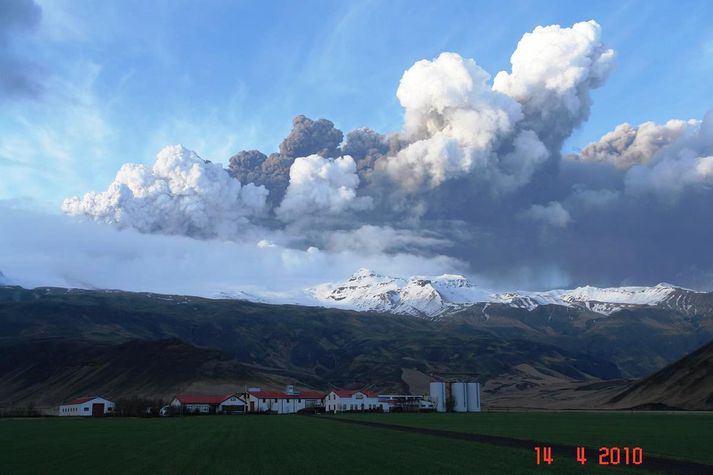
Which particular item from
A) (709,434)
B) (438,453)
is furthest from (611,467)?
(709,434)

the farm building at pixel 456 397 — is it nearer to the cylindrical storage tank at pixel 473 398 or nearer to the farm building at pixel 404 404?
the cylindrical storage tank at pixel 473 398

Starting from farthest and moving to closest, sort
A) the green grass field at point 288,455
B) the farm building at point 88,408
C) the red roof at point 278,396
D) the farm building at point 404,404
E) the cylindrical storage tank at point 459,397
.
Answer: the cylindrical storage tank at point 459,397, the farm building at point 404,404, the red roof at point 278,396, the farm building at point 88,408, the green grass field at point 288,455

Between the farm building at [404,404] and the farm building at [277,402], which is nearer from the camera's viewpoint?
the farm building at [277,402]

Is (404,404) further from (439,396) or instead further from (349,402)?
(349,402)

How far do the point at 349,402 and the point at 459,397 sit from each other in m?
28.9

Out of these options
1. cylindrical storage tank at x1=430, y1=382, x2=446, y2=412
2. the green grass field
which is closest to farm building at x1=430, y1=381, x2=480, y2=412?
cylindrical storage tank at x1=430, y1=382, x2=446, y2=412

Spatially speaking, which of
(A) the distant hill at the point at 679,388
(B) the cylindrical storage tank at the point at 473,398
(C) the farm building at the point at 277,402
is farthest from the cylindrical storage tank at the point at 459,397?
(A) the distant hill at the point at 679,388

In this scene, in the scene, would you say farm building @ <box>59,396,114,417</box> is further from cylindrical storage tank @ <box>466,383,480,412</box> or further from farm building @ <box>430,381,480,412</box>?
cylindrical storage tank @ <box>466,383,480,412</box>

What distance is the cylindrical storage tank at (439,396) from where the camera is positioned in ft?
566

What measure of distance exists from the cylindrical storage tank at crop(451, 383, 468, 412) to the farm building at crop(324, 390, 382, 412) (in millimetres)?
19348

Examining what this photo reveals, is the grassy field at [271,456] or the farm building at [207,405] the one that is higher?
the grassy field at [271,456]

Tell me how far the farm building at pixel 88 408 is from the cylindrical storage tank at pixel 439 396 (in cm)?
7902

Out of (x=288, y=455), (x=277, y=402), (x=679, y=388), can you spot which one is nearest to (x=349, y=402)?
(x=277, y=402)

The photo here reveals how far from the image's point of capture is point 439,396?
176 meters
